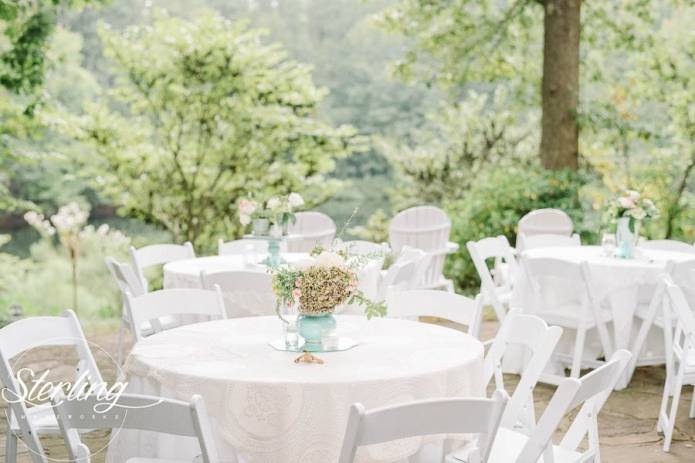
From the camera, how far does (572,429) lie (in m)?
3.24

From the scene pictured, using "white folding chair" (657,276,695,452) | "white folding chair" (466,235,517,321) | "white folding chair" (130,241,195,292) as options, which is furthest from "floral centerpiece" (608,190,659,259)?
"white folding chair" (130,241,195,292)

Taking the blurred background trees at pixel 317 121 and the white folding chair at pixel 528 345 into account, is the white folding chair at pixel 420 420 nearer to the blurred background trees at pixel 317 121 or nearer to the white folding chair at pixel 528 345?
the white folding chair at pixel 528 345

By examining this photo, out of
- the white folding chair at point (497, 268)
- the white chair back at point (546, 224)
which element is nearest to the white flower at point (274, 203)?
the white folding chair at point (497, 268)

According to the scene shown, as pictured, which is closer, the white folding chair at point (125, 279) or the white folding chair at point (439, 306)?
the white folding chair at point (439, 306)

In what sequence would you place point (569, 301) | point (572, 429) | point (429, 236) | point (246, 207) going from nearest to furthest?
point (572, 429)
point (246, 207)
point (569, 301)
point (429, 236)

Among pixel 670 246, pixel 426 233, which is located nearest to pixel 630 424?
pixel 670 246

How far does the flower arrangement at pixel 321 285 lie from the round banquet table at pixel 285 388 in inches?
7.8

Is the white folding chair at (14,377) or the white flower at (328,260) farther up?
the white flower at (328,260)

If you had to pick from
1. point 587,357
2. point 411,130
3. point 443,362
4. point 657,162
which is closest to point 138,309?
point 443,362

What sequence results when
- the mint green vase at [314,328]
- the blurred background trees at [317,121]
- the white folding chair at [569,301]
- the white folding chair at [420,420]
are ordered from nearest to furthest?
the white folding chair at [420,420]
the mint green vase at [314,328]
the white folding chair at [569,301]
the blurred background trees at [317,121]

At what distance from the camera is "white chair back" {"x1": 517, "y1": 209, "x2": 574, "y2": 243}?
9.01 meters

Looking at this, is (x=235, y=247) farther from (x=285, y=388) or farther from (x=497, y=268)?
(x=285, y=388)

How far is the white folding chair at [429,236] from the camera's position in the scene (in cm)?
848

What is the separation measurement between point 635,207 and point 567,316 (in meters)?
0.94
